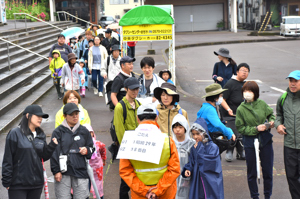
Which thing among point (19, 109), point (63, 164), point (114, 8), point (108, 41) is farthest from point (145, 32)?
point (114, 8)

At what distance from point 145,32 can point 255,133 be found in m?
7.83

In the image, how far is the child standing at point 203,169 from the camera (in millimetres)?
5047

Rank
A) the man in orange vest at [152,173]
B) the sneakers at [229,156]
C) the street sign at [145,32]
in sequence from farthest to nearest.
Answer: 1. the street sign at [145,32]
2. the sneakers at [229,156]
3. the man in orange vest at [152,173]

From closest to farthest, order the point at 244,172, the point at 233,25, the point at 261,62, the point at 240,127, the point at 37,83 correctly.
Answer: the point at 240,127 < the point at 244,172 < the point at 37,83 < the point at 261,62 < the point at 233,25

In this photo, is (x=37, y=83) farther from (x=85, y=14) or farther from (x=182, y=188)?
(x=85, y=14)

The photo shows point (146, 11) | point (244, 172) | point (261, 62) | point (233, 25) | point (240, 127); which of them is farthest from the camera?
point (233, 25)

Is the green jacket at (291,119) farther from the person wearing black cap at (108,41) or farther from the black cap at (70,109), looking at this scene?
the person wearing black cap at (108,41)

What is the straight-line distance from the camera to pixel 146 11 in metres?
13.1

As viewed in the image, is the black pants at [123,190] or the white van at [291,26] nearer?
the black pants at [123,190]

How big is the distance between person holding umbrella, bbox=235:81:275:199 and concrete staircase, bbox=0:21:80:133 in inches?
240

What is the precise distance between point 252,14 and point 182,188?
172ft

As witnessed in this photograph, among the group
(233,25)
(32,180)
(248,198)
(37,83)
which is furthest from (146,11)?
(233,25)

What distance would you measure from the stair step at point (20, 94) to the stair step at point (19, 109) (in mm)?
92

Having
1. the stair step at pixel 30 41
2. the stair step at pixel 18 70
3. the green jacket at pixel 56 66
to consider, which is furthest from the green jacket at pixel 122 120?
the stair step at pixel 30 41
